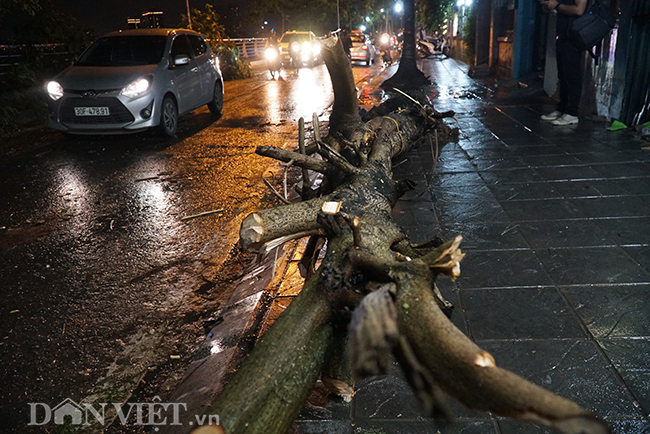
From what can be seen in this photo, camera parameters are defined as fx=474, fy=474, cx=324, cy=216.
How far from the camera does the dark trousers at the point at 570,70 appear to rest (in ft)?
25.2

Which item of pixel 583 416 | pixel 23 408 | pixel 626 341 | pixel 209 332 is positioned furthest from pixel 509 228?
pixel 23 408

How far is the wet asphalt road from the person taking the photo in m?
2.84

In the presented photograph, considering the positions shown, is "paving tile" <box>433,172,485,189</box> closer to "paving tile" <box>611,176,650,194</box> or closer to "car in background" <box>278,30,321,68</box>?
"paving tile" <box>611,176,650,194</box>

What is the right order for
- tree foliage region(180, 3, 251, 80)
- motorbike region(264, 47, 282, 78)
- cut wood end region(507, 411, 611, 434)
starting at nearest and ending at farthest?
cut wood end region(507, 411, 611, 434) → motorbike region(264, 47, 282, 78) → tree foliage region(180, 3, 251, 80)

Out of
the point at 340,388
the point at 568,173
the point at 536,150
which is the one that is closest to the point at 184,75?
the point at 536,150

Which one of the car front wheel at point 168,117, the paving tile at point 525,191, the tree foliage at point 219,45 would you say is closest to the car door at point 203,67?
the car front wheel at point 168,117

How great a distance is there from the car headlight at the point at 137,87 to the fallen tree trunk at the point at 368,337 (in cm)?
695

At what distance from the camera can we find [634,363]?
236 centimetres

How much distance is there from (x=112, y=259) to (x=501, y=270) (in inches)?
128

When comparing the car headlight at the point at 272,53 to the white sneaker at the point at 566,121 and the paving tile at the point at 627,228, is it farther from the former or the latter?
the paving tile at the point at 627,228

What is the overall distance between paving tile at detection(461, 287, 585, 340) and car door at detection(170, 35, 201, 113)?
8.29 m

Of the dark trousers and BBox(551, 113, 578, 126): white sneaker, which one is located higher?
the dark trousers

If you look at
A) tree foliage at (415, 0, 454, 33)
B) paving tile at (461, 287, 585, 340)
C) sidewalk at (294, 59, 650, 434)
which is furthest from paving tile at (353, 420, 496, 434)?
tree foliage at (415, 0, 454, 33)

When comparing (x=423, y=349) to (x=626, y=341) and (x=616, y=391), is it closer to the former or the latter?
(x=616, y=391)
